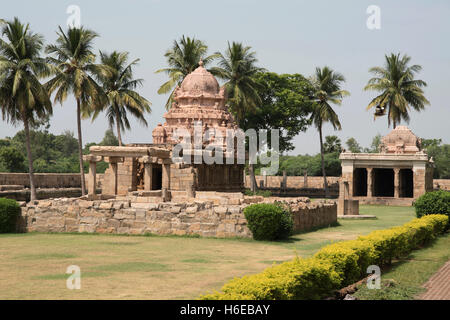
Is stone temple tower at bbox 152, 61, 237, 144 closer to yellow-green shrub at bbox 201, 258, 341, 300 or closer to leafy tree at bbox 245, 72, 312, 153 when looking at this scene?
leafy tree at bbox 245, 72, 312, 153

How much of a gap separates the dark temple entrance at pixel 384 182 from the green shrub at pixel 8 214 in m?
38.2

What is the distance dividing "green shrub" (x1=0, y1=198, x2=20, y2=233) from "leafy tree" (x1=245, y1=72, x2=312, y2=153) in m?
38.8

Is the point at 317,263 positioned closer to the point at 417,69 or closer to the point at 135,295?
the point at 135,295

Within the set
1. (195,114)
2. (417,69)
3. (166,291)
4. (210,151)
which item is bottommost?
(166,291)

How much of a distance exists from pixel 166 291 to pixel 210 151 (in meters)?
28.2

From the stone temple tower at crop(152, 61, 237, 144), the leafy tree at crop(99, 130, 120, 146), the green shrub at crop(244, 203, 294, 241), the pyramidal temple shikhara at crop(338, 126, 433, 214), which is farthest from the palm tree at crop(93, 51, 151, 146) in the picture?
the leafy tree at crop(99, 130, 120, 146)

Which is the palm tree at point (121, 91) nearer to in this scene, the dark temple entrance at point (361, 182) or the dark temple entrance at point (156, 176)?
the dark temple entrance at point (156, 176)

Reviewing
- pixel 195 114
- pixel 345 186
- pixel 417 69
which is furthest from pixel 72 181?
pixel 417 69

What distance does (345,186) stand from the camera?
3559 cm

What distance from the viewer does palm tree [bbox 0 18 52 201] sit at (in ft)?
106

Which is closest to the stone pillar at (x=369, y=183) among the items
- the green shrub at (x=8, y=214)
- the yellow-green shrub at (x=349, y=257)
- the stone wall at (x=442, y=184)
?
the stone wall at (x=442, y=184)

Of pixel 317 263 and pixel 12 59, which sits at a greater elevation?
pixel 12 59

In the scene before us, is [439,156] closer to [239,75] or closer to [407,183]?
[407,183]

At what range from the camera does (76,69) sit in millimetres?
37312
